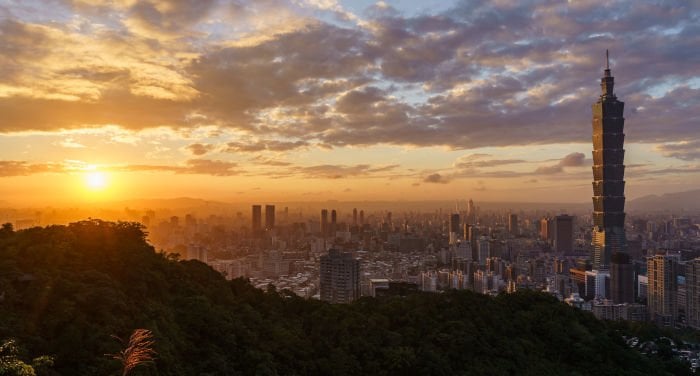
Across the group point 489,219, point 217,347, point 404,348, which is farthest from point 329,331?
point 489,219

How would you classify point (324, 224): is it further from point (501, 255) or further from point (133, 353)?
point (133, 353)

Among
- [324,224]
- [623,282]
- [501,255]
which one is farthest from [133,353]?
[324,224]

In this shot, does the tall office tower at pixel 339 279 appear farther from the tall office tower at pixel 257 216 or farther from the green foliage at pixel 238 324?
the tall office tower at pixel 257 216

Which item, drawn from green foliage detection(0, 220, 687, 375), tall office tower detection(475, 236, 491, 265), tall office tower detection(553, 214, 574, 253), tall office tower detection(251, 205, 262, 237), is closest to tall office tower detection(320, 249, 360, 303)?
green foliage detection(0, 220, 687, 375)

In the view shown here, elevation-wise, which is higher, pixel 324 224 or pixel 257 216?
pixel 257 216

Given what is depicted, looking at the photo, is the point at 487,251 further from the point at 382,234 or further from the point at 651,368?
the point at 651,368

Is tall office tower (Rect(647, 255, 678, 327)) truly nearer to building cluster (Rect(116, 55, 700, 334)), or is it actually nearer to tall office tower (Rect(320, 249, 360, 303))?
building cluster (Rect(116, 55, 700, 334))

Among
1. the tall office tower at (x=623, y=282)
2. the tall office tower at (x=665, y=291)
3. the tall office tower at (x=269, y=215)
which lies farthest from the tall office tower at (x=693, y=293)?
the tall office tower at (x=269, y=215)
